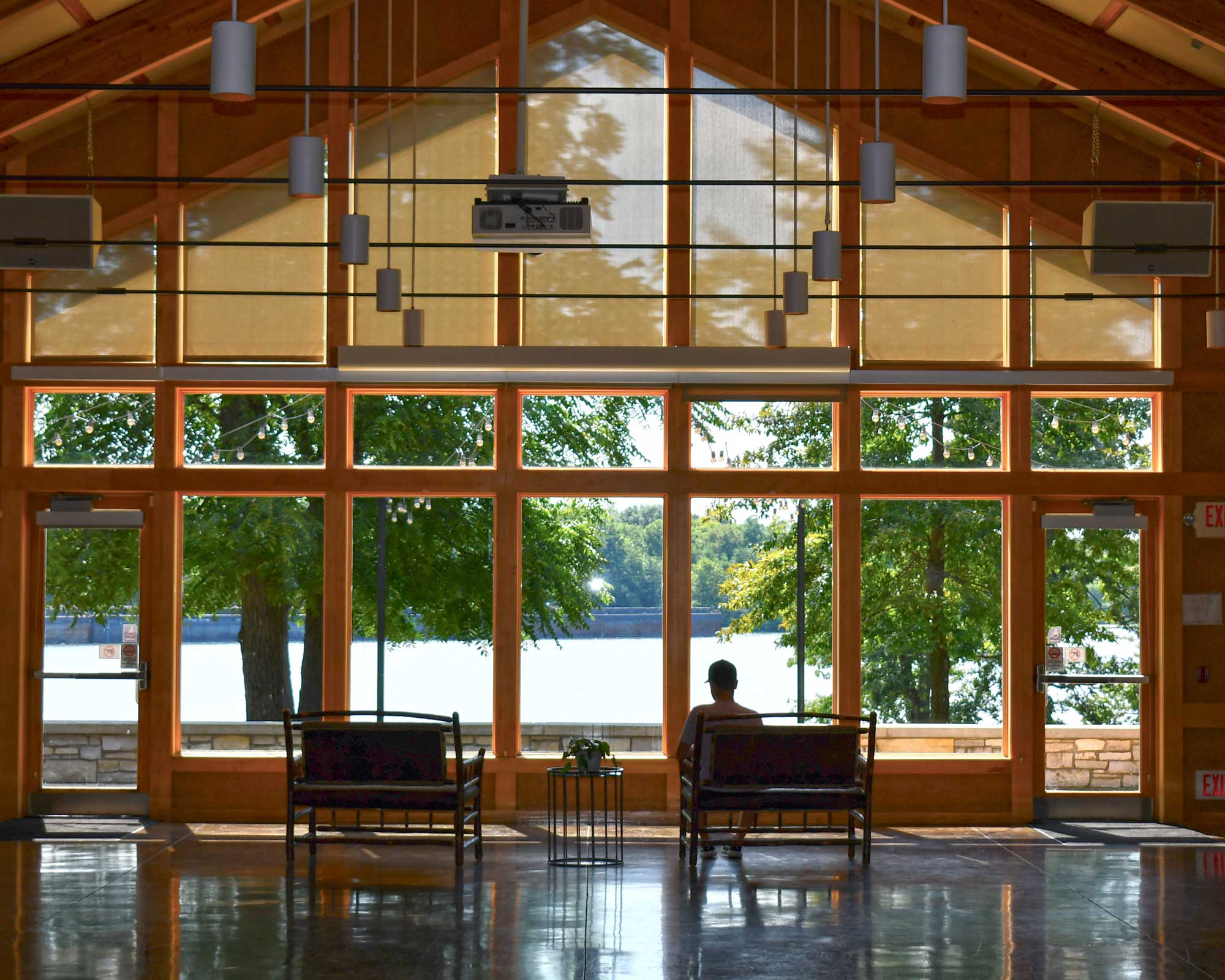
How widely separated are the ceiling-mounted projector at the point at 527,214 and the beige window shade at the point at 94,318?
3803mm

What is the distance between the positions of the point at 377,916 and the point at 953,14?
24.9 feet

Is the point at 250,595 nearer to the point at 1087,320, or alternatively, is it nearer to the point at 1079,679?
the point at 1079,679

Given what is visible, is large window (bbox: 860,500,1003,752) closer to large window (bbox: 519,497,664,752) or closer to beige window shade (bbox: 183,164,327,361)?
large window (bbox: 519,497,664,752)

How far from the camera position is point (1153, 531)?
11.4 m

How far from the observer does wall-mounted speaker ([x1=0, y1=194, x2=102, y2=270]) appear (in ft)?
32.4

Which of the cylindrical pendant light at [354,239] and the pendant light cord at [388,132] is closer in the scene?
the cylindrical pendant light at [354,239]

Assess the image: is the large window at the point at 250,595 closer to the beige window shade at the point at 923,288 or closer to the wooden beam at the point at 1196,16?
the beige window shade at the point at 923,288

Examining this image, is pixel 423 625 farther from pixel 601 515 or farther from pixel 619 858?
pixel 619 858

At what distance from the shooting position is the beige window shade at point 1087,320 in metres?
11.3

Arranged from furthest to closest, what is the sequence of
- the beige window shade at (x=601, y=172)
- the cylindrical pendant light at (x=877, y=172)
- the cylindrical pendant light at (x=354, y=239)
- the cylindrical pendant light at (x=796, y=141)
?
the beige window shade at (x=601, y=172)
the cylindrical pendant light at (x=796, y=141)
the cylindrical pendant light at (x=354, y=239)
the cylindrical pendant light at (x=877, y=172)

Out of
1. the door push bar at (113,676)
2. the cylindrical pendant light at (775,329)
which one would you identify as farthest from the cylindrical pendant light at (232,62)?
the door push bar at (113,676)

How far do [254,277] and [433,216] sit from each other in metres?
1.46

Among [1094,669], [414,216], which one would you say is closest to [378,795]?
[414,216]

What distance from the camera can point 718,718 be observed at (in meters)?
9.05
